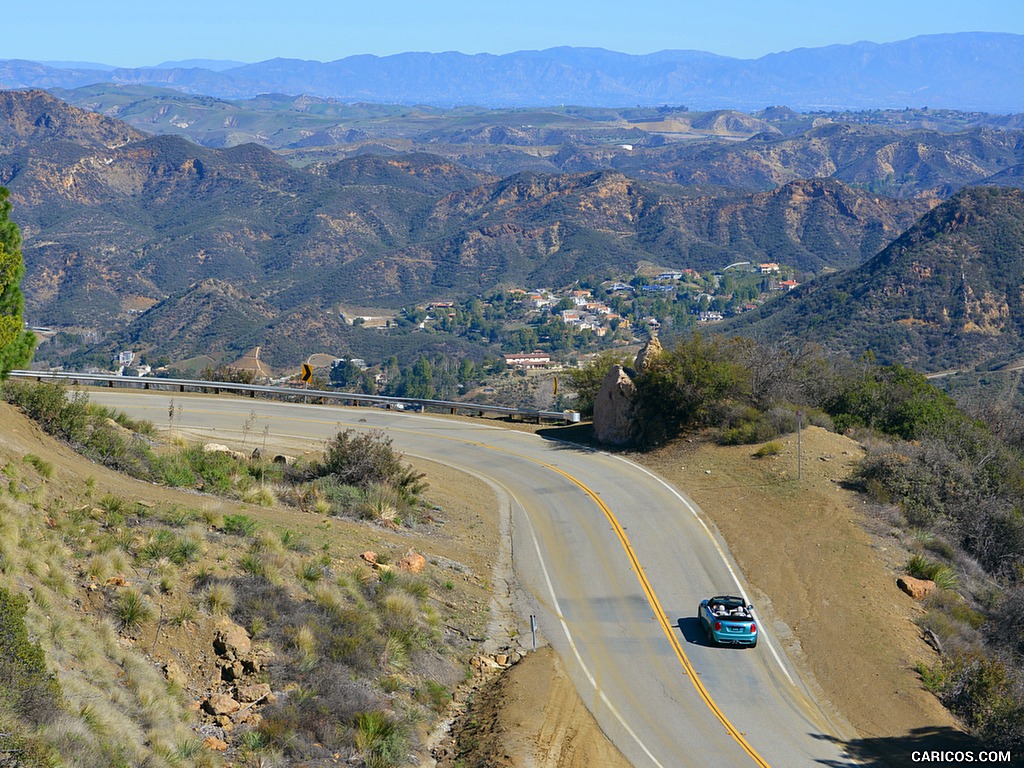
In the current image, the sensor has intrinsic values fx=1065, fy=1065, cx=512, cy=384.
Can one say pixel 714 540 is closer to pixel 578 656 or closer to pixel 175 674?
pixel 578 656

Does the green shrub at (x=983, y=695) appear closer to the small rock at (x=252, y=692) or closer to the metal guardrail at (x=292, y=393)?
the small rock at (x=252, y=692)

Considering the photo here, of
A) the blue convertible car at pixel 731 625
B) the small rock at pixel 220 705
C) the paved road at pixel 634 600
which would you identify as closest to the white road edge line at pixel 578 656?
the paved road at pixel 634 600

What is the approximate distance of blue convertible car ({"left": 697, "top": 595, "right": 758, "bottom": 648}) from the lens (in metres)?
20.6

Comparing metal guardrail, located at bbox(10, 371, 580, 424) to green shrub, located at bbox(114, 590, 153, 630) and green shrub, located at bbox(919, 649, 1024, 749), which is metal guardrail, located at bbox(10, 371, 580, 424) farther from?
green shrub, located at bbox(114, 590, 153, 630)

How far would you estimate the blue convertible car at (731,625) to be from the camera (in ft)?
67.7

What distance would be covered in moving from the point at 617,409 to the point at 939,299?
8892 centimetres

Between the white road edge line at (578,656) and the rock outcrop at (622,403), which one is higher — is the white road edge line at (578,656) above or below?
below

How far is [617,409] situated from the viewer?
38.7 m

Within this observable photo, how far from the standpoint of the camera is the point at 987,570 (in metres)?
26.8

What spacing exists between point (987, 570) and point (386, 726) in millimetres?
17607

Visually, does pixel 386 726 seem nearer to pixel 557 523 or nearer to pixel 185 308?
pixel 557 523

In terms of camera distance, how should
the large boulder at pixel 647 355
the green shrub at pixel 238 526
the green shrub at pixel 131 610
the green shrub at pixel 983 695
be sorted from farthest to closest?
the large boulder at pixel 647 355
the green shrub at pixel 238 526
the green shrub at pixel 983 695
the green shrub at pixel 131 610

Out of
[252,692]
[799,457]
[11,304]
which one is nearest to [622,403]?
[799,457]

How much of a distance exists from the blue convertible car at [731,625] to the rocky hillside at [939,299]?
86.9m
